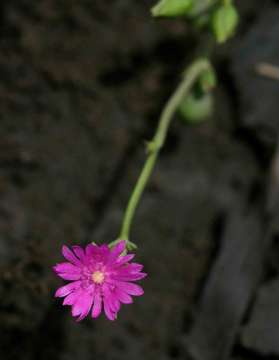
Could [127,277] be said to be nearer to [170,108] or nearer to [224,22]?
[170,108]

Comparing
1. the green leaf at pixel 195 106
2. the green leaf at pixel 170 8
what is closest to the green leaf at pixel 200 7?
the green leaf at pixel 170 8

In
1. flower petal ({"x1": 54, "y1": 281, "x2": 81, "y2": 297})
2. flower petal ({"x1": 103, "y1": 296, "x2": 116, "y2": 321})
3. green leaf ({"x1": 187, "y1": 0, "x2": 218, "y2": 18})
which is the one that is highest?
green leaf ({"x1": 187, "y1": 0, "x2": 218, "y2": 18})

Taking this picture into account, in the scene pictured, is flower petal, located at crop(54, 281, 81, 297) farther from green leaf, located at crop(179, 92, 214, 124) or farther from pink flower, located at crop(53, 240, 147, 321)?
green leaf, located at crop(179, 92, 214, 124)

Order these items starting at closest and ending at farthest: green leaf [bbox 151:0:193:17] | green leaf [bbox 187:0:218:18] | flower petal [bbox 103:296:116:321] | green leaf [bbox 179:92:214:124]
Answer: flower petal [bbox 103:296:116:321] → green leaf [bbox 151:0:193:17] → green leaf [bbox 187:0:218:18] → green leaf [bbox 179:92:214:124]

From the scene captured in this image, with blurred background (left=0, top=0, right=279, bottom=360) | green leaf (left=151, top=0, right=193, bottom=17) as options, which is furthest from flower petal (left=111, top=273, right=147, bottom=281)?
green leaf (left=151, top=0, right=193, bottom=17)

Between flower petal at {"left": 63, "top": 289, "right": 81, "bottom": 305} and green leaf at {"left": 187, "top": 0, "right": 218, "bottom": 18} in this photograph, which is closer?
flower petal at {"left": 63, "top": 289, "right": 81, "bottom": 305}

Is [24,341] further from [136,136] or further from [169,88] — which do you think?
[169,88]

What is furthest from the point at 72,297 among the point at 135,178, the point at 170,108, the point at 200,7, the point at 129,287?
the point at 200,7
